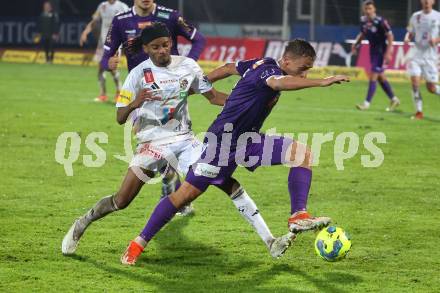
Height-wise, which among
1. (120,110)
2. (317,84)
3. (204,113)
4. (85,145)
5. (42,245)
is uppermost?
(317,84)

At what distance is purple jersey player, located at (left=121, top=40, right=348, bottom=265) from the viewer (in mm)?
7398

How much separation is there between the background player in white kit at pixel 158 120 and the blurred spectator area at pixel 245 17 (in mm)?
24958

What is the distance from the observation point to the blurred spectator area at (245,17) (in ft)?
113

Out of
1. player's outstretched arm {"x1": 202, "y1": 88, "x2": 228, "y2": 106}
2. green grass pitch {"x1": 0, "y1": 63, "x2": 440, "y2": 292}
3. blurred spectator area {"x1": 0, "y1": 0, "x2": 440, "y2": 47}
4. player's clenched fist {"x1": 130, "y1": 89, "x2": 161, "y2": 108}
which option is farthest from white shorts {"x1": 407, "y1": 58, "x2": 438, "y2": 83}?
player's clenched fist {"x1": 130, "y1": 89, "x2": 161, "y2": 108}

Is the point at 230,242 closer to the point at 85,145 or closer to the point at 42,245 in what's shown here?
the point at 42,245

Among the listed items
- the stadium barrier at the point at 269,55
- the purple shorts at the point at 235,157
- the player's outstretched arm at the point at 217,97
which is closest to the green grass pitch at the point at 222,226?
the purple shorts at the point at 235,157

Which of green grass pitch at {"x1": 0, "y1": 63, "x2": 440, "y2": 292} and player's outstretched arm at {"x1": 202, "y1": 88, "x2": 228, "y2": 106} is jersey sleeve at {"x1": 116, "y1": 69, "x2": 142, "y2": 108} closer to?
player's outstretched arm at {"x1": 202, "y1": 88, "x2": 228, "y2": 106}

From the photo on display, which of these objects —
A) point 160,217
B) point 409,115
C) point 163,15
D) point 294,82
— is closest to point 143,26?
point 163,15

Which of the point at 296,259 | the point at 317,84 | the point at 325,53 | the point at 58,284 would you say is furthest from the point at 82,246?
the point at 325,53

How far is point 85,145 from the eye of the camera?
1503 cm

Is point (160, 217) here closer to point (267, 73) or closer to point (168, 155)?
point (168, 155)

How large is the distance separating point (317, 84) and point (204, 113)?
43.3 feet

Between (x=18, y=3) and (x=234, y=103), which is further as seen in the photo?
(x=18, y=3)

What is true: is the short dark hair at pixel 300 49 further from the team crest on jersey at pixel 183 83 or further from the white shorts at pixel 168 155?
the white shorts at pixel 168 155
